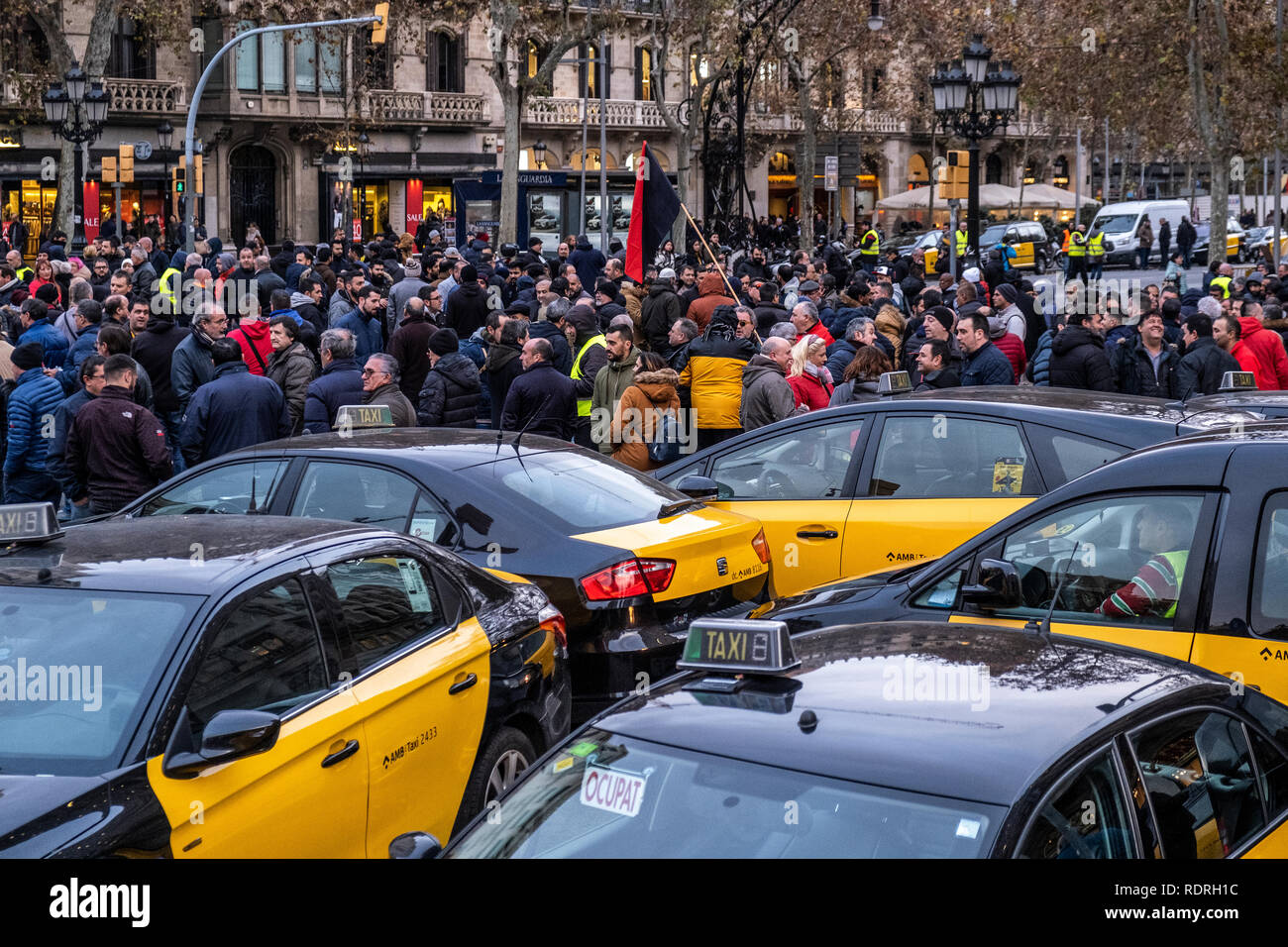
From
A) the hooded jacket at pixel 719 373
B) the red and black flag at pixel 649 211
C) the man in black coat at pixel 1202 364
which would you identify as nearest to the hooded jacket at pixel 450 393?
the hooded jacket at pixel 719 373

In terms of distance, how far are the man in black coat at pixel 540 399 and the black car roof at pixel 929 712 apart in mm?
6887

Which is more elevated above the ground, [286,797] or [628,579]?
[628,579]

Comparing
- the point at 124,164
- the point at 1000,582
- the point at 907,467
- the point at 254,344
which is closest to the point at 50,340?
the point at 254,344

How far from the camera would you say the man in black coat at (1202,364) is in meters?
12.3

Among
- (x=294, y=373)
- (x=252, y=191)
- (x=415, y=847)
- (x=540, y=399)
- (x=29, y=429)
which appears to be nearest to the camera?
(x=415, y=847)

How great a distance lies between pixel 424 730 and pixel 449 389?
665cm

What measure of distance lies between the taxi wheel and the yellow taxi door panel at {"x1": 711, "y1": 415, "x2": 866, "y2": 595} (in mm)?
2548

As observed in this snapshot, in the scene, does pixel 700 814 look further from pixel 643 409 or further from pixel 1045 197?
pixel 1045 197

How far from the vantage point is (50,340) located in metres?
12.9

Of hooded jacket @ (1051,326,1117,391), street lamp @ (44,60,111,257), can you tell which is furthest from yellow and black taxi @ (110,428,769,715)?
street lamp @ (44,60,111,257)

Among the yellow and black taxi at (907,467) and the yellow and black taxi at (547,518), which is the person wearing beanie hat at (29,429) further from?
the yellow and black taxi at (907,467)
